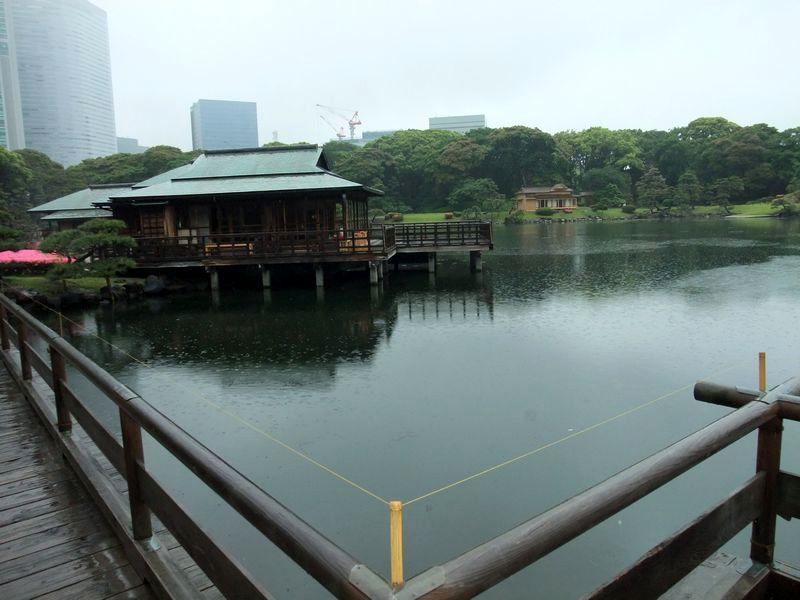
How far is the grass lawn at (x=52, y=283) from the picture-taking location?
1964cm

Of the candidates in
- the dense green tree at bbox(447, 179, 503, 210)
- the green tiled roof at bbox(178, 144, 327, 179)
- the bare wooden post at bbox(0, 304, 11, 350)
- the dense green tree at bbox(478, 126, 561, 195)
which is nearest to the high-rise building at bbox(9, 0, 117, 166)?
the dense green tree at bbox(478, 126, 561, 195)

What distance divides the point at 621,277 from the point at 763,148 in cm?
5687

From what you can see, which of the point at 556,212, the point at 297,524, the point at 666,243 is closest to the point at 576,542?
the point at 297,524

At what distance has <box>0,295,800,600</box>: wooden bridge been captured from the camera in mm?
1579

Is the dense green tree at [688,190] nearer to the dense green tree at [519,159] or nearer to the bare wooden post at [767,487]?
the dense green tree at [519,159]

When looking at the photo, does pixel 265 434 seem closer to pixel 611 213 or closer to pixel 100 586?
pixel 100 586

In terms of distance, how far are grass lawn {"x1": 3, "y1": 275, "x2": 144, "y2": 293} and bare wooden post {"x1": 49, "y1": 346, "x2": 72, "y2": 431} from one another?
1710 cm

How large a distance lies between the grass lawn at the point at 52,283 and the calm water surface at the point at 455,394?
88.5 inches

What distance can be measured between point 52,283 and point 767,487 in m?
21.5

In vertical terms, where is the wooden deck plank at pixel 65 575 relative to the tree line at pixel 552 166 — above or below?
below

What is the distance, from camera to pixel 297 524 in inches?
66.8

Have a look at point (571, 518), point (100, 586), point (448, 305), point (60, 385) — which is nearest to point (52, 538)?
point (100, 586)

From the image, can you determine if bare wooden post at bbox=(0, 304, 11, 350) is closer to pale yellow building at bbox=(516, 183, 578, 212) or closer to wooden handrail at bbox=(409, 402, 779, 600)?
wooden handrail at bbox=(409, 402, 779, 600)

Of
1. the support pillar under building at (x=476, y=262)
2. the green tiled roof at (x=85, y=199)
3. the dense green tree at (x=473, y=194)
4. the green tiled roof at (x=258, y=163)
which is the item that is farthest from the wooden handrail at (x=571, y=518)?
the dense green tree at (x=473, y=194)
